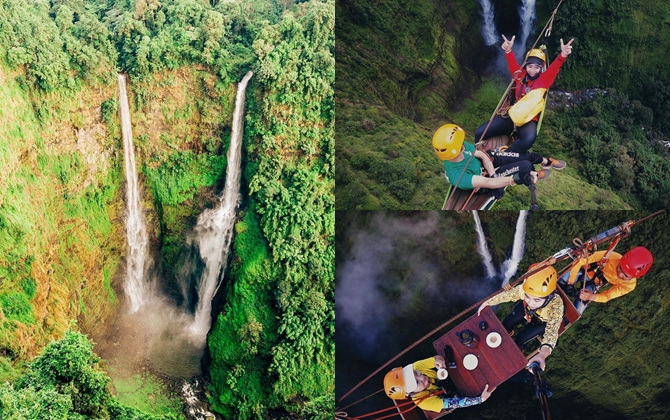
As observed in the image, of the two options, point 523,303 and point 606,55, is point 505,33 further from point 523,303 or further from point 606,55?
point 523,303

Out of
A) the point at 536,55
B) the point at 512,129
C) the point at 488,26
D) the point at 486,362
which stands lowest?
the point at 486,362

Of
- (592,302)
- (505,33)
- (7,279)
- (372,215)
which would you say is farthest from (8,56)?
(592,302)

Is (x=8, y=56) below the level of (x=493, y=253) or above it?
above

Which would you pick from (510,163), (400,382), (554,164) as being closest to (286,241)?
(400,382)

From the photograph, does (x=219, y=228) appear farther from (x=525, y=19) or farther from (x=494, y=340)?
(x=525, y=19)

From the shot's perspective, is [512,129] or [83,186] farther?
[83,186]

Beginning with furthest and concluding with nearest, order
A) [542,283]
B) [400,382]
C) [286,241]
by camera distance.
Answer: [286,241], [400,382], [542,283]
